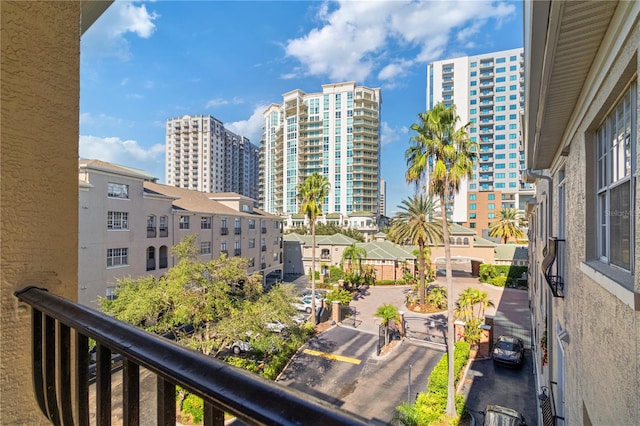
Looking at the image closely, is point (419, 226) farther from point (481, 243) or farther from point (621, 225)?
point (621, 225)

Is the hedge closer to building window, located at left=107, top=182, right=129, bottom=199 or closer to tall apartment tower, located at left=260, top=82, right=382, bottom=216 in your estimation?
building window, located at left=107, top=182, right=129, bottom=199

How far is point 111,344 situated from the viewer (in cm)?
85

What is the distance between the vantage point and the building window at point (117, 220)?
1544cm

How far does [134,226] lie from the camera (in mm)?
16688

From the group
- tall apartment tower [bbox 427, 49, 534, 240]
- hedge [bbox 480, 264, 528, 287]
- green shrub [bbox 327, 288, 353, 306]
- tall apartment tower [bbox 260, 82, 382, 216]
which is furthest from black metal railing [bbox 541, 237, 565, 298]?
tall apartment tower [bbox 260, 82, 382, 216]

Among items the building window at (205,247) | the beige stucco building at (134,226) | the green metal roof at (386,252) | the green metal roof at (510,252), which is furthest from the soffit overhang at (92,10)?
the green metal roof at (510,252)

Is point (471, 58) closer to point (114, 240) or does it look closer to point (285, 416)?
point (114, 240)

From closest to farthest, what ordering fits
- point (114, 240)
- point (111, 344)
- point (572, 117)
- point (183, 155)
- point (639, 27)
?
point (111, 344) → point (639, 27) → point (572, 117) → point (114, 240) → point (183, 155)

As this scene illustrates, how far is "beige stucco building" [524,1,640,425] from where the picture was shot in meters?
1.92

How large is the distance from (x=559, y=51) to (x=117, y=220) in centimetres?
1788

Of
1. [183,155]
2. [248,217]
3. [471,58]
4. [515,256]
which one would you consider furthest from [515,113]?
[183,155]

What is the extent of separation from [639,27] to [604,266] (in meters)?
1.87

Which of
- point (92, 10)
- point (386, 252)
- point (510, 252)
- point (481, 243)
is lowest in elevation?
point (510, 252)

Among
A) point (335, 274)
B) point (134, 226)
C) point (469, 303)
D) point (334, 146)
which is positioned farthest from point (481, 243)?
point (334, 146)
